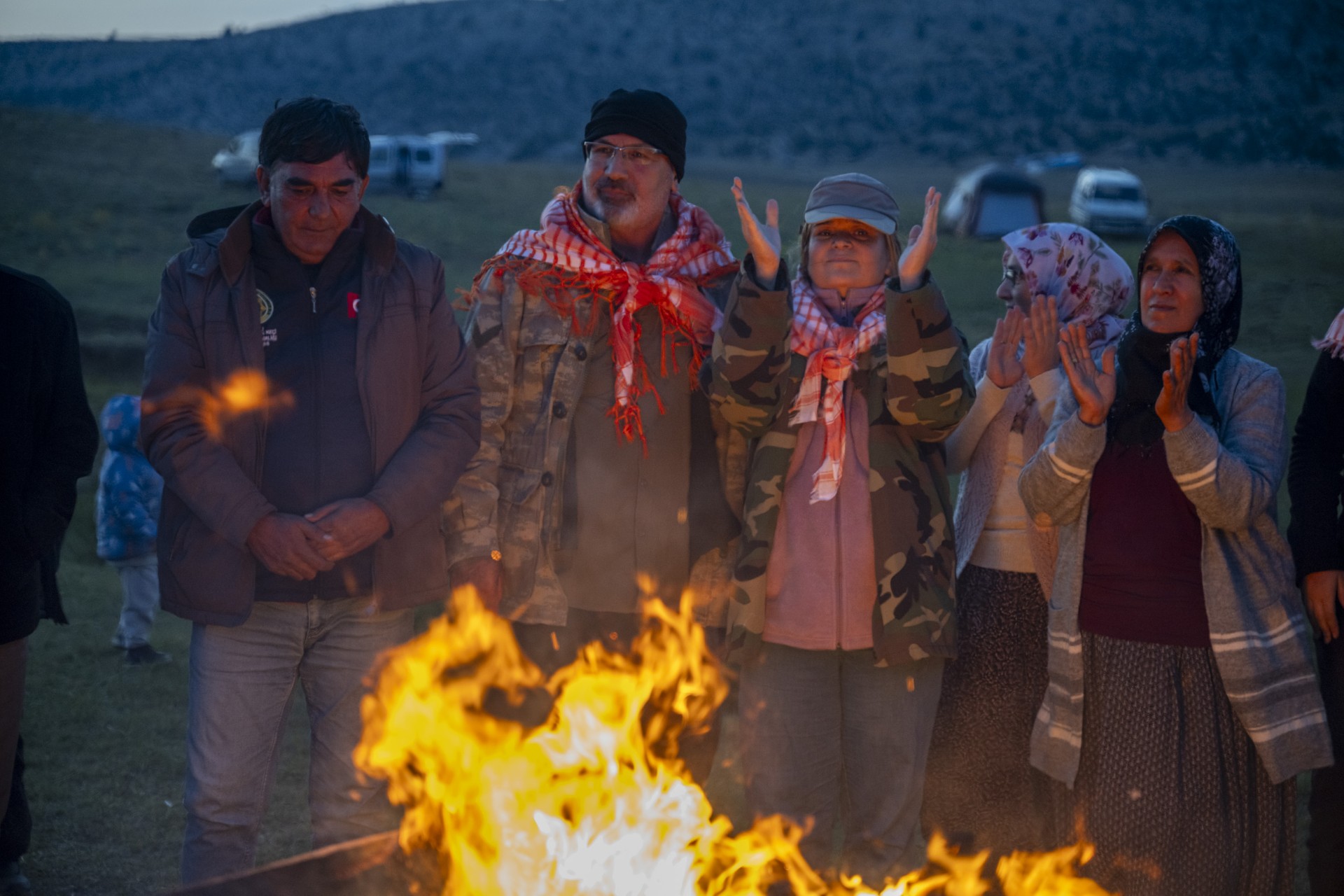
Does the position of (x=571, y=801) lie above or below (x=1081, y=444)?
below

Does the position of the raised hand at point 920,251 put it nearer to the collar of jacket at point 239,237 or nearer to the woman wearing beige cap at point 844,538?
the woman wearing beige cap at point 844,538

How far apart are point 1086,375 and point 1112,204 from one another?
27.0 meters

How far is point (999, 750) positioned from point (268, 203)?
278 centimetres

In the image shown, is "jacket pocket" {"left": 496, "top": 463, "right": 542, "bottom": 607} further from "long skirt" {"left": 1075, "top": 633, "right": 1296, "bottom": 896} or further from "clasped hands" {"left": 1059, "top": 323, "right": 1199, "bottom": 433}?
"long skirt" {"left": 1075, "top": 633, "right": 1296, "bottom": 896}

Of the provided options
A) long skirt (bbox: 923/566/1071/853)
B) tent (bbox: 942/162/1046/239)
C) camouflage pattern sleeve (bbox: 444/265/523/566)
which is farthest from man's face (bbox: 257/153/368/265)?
tent (bbox: 942/162/1046/239)

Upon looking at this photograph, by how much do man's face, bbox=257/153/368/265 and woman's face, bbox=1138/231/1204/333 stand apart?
7.72ft

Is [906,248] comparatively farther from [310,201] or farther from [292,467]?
[292,467]

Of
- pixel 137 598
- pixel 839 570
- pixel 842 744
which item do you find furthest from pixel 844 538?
pixel 137 598

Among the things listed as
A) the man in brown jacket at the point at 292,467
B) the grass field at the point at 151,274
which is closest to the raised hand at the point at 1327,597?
the man in brown jacket at the point at 292,467

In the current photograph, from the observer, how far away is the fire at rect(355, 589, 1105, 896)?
262 centimetres

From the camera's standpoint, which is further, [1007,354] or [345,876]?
[1007,354]

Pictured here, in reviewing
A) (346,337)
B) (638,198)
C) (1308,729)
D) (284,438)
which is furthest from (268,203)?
(1308,729)

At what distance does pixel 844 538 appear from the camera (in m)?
3.53

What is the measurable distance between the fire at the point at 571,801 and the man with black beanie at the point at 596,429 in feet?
0.79
